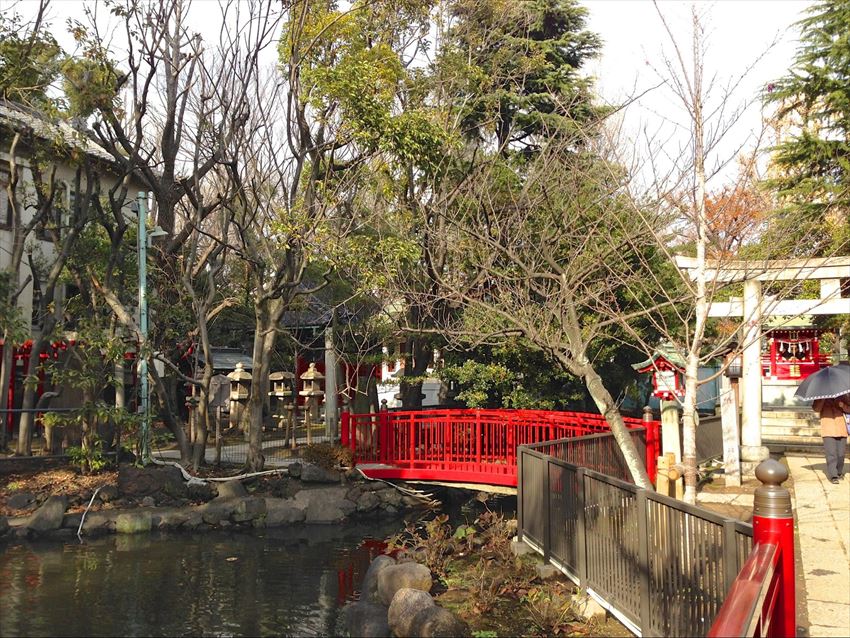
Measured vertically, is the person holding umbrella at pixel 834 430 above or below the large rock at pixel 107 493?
above

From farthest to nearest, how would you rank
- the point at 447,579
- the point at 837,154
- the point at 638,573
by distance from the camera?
1. the point at 837,154
2. the point at 447,579
3. the point at 638,573

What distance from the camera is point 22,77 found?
1462 cm

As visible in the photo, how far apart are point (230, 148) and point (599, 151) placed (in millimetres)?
7945

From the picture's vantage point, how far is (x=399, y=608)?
7.74 metres

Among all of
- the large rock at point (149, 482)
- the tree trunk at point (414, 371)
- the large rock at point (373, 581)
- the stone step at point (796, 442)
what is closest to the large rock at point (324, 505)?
the large rock at point (149, 482)

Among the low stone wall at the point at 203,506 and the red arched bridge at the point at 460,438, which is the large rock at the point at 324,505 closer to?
the low stone wall at the point at 203,506

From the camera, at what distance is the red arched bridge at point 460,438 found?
13.4 m

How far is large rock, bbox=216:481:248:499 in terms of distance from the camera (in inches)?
575

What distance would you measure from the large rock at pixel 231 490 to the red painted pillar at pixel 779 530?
11914 millimetres

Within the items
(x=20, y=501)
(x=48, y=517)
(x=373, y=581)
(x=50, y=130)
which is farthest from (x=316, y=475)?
(x=50, y=130)

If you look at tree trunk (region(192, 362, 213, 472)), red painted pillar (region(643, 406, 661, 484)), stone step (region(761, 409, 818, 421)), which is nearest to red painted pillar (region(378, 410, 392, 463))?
tree trunk (region(192, 362, 213, 472))

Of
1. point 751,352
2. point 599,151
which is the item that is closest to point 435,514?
point 751,352

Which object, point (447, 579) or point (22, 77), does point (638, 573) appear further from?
point (22, 77)

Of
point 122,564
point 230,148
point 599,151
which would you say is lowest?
point 122,564
